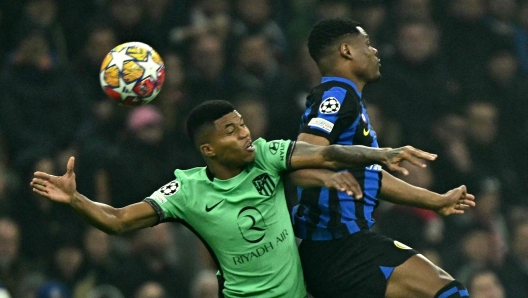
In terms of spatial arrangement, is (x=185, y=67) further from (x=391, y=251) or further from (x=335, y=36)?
(x=391, y=251)

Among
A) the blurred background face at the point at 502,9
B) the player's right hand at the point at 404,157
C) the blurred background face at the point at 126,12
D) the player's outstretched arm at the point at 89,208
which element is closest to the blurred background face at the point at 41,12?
the blurred background face at the point at 126,12

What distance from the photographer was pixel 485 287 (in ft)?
29.3

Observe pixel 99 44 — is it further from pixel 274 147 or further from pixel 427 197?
pixel 427 197

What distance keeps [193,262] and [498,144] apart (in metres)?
3.65

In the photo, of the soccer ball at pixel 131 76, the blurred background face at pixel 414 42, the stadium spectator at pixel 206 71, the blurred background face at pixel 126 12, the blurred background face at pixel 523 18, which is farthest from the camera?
the blurred background face at pixel 523 18

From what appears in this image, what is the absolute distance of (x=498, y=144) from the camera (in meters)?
10.8

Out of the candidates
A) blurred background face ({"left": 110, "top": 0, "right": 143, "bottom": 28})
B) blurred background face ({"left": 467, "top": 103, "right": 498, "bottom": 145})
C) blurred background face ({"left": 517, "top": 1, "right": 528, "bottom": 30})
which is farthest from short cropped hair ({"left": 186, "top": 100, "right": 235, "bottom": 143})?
blurred background face ({"left": 517, "top": 1, "right": 528, "bottom": 30})

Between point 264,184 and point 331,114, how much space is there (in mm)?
533

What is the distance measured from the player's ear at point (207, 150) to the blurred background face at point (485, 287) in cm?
392

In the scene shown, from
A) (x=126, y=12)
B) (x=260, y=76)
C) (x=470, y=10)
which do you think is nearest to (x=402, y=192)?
(x=260, y=76)

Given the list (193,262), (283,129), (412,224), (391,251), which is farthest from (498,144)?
(391,251)

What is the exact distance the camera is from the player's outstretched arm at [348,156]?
16.8 ft

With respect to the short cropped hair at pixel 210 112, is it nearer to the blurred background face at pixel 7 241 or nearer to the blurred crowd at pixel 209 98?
the blurred crowd at pixel 209 98

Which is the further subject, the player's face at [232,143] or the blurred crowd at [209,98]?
the blurred crowd at [209,98]
